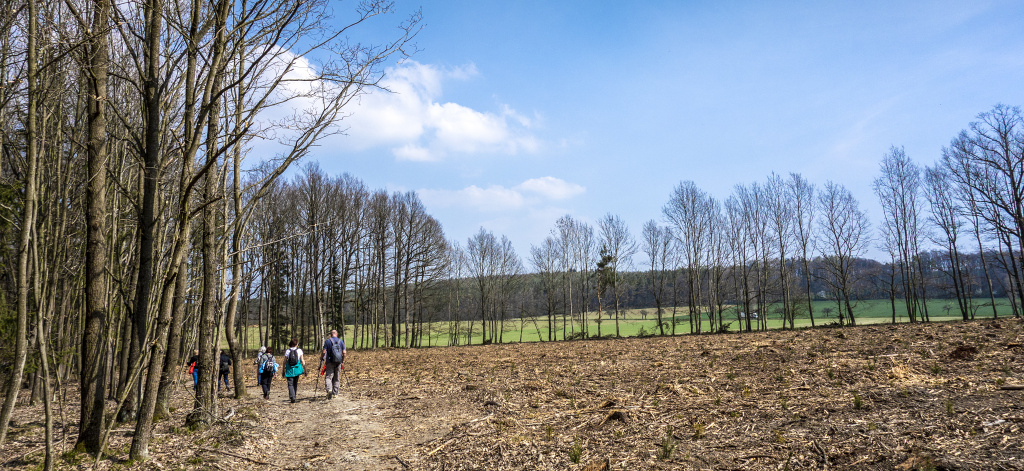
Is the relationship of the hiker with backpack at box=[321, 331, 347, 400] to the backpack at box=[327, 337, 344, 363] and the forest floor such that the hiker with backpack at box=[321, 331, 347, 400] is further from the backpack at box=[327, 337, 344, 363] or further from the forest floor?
the forest floor

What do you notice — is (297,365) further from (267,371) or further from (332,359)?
(267,371)

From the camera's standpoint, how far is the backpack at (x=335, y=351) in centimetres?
1185

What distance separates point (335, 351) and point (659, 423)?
8164 millimetres

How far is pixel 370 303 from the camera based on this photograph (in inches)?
1404

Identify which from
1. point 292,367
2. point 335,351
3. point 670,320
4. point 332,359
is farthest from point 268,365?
point 670,320

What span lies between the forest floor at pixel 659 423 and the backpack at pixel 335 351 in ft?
3.35

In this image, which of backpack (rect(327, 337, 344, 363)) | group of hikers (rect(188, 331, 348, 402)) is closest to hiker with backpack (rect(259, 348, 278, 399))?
group of hikers (rect(188, 331, 348, 402))

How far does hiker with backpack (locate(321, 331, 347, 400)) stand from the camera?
38.9 ft

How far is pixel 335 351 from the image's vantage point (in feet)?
39.3

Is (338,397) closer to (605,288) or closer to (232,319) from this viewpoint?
(232,319)

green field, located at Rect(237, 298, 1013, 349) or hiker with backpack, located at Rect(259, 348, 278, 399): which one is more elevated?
hiker with backpack, located at Rect(259, 348, 278, 399)

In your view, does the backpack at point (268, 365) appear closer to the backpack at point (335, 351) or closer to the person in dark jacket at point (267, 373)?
the person in dark jacket at point (267, 373)

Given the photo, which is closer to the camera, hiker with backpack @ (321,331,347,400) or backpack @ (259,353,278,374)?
hiker with backpack @ (321,331,347,400)

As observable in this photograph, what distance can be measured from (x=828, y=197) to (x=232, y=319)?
134ft
